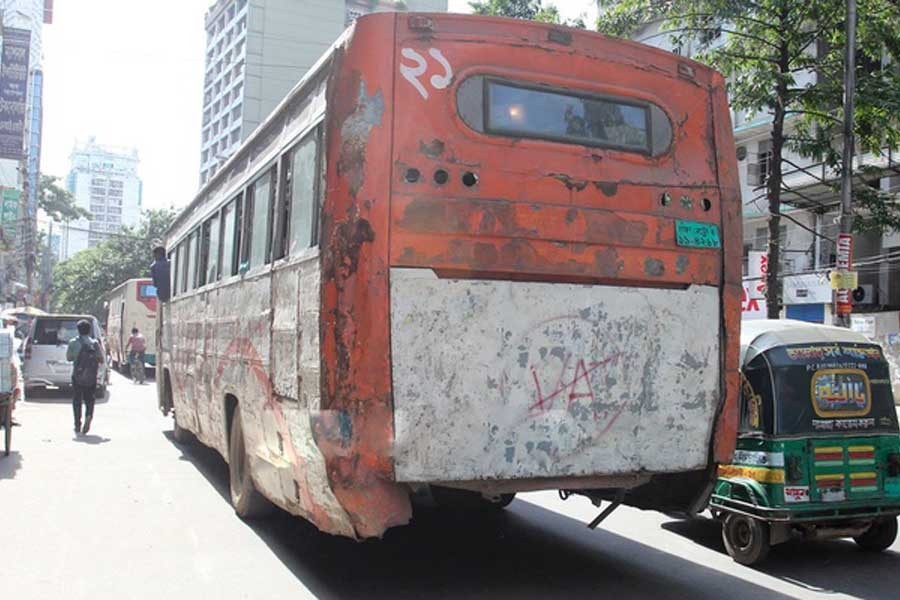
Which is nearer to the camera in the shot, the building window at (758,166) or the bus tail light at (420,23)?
the bus tail light at (420,23)

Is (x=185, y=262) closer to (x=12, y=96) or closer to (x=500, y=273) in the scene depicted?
(x=500, y=273)

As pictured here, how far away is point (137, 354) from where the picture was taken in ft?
83.0

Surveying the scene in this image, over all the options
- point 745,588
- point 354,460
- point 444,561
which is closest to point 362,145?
point 354,460

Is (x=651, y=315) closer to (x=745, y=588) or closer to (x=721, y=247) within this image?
(x=721, y=247)

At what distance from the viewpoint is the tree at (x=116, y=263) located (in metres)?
53.6

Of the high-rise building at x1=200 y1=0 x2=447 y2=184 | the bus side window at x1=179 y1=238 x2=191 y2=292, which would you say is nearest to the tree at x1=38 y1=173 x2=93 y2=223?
the high-rise building at x1=200 y1=0 x2=447 y2=184

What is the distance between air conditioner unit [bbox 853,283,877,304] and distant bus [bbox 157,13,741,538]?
21827 mm

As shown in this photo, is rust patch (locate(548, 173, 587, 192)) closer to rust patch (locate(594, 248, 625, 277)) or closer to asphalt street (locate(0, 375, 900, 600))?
rust patch (locate(594, 248, 625, 277))

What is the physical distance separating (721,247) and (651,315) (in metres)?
0.70

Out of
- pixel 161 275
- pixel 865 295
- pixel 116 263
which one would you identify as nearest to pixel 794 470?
pixel 161 275

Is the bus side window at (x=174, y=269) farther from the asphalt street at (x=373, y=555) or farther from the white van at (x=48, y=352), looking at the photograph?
the white van at (x=48, y=352)

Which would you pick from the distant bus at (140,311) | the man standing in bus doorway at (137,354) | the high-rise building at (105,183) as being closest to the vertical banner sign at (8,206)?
the distant bus at (140,311)

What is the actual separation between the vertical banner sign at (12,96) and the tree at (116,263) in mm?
13310

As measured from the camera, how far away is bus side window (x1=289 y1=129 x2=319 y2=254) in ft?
15.9
